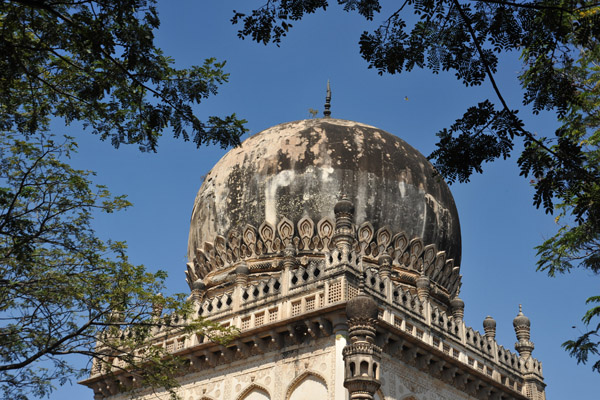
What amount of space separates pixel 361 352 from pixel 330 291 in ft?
7.03

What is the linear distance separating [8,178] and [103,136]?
2017 millimetres

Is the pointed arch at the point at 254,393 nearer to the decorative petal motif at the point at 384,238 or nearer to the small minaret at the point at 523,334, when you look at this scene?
the decorative petal motif at the point at 384,238

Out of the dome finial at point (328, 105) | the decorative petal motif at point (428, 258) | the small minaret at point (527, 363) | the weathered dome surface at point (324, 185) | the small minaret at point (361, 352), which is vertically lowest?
the small minaret at point (361, 352)

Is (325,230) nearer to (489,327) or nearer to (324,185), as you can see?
(324,185)

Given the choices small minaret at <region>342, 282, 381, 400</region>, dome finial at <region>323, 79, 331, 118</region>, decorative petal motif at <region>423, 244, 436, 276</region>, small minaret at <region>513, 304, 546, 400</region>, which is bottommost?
small minaret at <region>342, 282, 381, 400</region>

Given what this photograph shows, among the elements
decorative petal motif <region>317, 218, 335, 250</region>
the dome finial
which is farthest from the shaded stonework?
the dome finial

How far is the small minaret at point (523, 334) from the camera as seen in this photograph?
59.0 feet

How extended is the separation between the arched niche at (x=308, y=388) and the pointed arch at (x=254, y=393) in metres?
0.67

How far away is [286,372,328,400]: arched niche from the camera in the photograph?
13.3m

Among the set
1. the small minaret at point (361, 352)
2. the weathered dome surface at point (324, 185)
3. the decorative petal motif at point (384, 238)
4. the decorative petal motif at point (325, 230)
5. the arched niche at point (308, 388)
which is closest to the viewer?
the small minaret at point (361, 352)

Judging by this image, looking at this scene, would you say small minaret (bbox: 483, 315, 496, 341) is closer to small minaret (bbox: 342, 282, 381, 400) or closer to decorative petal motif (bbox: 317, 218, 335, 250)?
decorative petal motif (bbox: 317, 218, 335, 250)

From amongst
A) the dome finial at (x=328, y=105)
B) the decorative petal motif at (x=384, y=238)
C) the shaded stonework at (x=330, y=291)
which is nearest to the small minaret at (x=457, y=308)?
the shaded stonework at (x=330, y=291)

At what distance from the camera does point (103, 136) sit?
9055 mm

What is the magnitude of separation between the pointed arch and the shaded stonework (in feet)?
0.10
